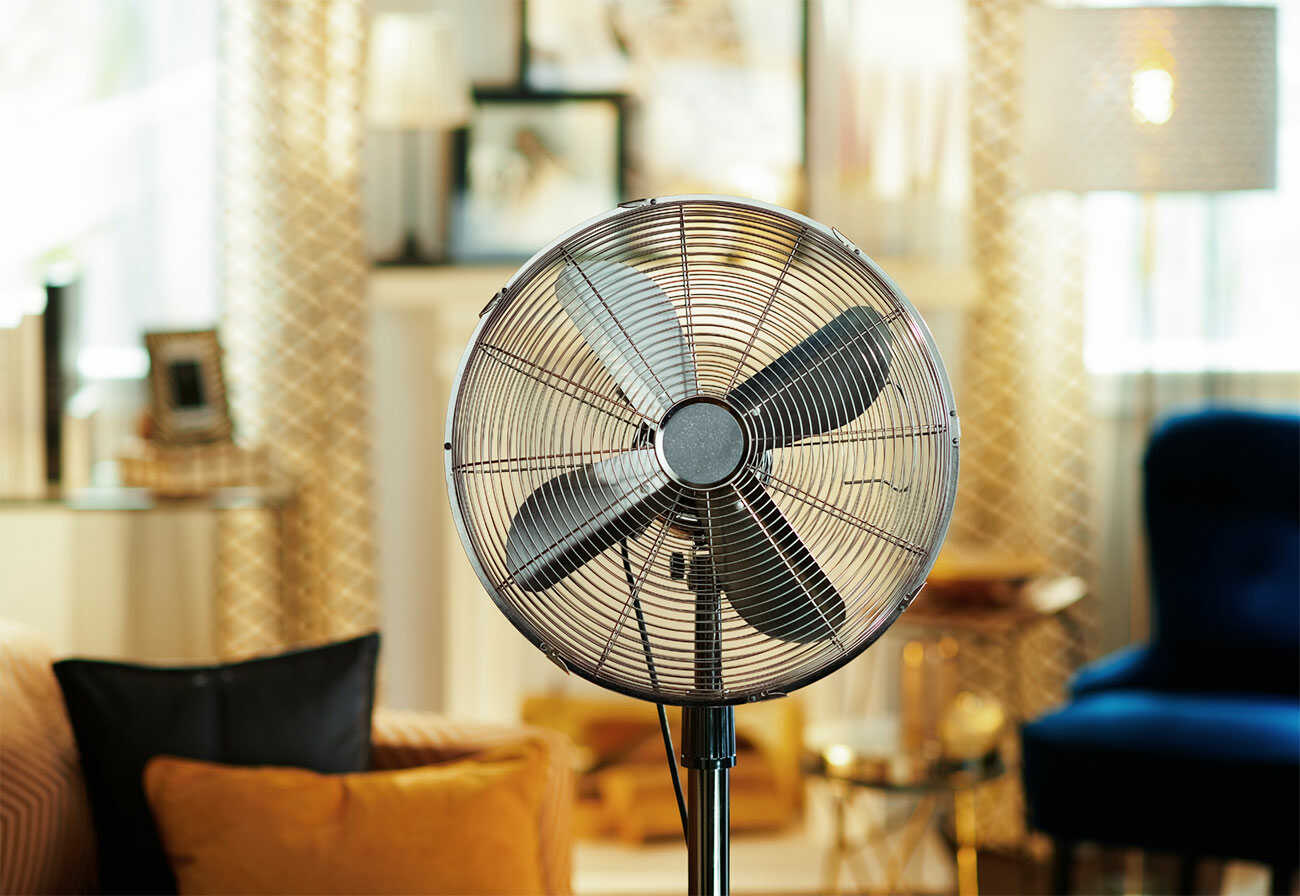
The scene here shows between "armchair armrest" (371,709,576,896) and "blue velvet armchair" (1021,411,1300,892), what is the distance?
3.33 ft

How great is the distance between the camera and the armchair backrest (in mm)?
2410

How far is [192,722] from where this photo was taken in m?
1.46

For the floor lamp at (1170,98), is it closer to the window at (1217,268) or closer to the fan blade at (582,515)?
the window at (1217,268)

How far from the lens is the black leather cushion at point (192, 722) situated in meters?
1.43

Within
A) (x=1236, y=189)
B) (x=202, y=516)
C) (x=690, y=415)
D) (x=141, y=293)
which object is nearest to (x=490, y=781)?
(x=690, y=415)

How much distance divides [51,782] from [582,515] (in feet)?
2.48

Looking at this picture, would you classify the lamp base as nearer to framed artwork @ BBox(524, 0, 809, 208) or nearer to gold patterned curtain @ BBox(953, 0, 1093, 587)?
framed artwork @ BBox(524, 0, 809, 208)

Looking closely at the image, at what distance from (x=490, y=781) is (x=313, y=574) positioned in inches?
59.9

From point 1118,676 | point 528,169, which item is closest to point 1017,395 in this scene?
point 1118,676

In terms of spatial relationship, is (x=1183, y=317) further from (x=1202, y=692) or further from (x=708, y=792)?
(x=708, y=792)

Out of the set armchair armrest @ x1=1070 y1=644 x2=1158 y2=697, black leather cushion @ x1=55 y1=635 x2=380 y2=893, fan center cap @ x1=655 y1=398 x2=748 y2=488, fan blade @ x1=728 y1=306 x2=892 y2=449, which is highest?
fan blade @ x1=728 y1=306 x2=892 y2=449

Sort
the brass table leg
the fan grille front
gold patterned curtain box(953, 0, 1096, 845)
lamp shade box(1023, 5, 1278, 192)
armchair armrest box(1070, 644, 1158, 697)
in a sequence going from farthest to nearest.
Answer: gold patterned curtain box(953, 0, 1096, 845)
armchair armrest box(1070, 644, 1158, 697)
the brass table leg
lamp shade box(1023, 5, 1278, 192)
the fan grille front

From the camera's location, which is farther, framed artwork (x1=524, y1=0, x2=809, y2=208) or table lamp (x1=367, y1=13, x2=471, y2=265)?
framed artwork (x1=524, y1=0, x2=809, y2=208)

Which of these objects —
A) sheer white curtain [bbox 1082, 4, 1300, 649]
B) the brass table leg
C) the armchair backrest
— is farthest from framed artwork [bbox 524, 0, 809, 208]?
the brass table leg
